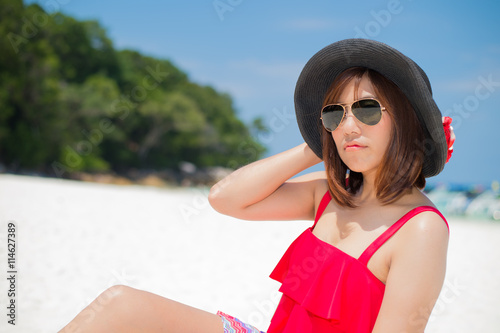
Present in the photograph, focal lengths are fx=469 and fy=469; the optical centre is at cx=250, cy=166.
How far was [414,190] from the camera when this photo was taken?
169cm

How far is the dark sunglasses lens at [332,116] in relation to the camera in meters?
1.74

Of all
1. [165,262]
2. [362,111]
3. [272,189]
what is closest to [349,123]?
[362,111]

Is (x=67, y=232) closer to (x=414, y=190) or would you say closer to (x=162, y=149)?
(x=414, y=190)

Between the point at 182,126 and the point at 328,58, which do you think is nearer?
the point at 328,58

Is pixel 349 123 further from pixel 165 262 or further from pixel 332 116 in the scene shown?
pixel 165 262

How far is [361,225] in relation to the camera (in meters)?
1.70

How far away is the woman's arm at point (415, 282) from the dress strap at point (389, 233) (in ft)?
0.23

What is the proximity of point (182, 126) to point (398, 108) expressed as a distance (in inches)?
1599

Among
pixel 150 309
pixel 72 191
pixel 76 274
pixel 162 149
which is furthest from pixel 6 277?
pixel 162 149

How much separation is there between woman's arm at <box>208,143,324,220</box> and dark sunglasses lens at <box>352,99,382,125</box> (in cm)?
38

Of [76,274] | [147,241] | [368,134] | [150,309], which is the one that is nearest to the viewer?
[150,309]

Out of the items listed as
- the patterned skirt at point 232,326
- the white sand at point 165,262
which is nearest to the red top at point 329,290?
the patterned skirt at point 232,326

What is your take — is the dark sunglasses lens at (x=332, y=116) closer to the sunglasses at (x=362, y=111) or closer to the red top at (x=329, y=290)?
the sunglasses at (x=362, y=111)

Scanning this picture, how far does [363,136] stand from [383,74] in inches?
9.5
